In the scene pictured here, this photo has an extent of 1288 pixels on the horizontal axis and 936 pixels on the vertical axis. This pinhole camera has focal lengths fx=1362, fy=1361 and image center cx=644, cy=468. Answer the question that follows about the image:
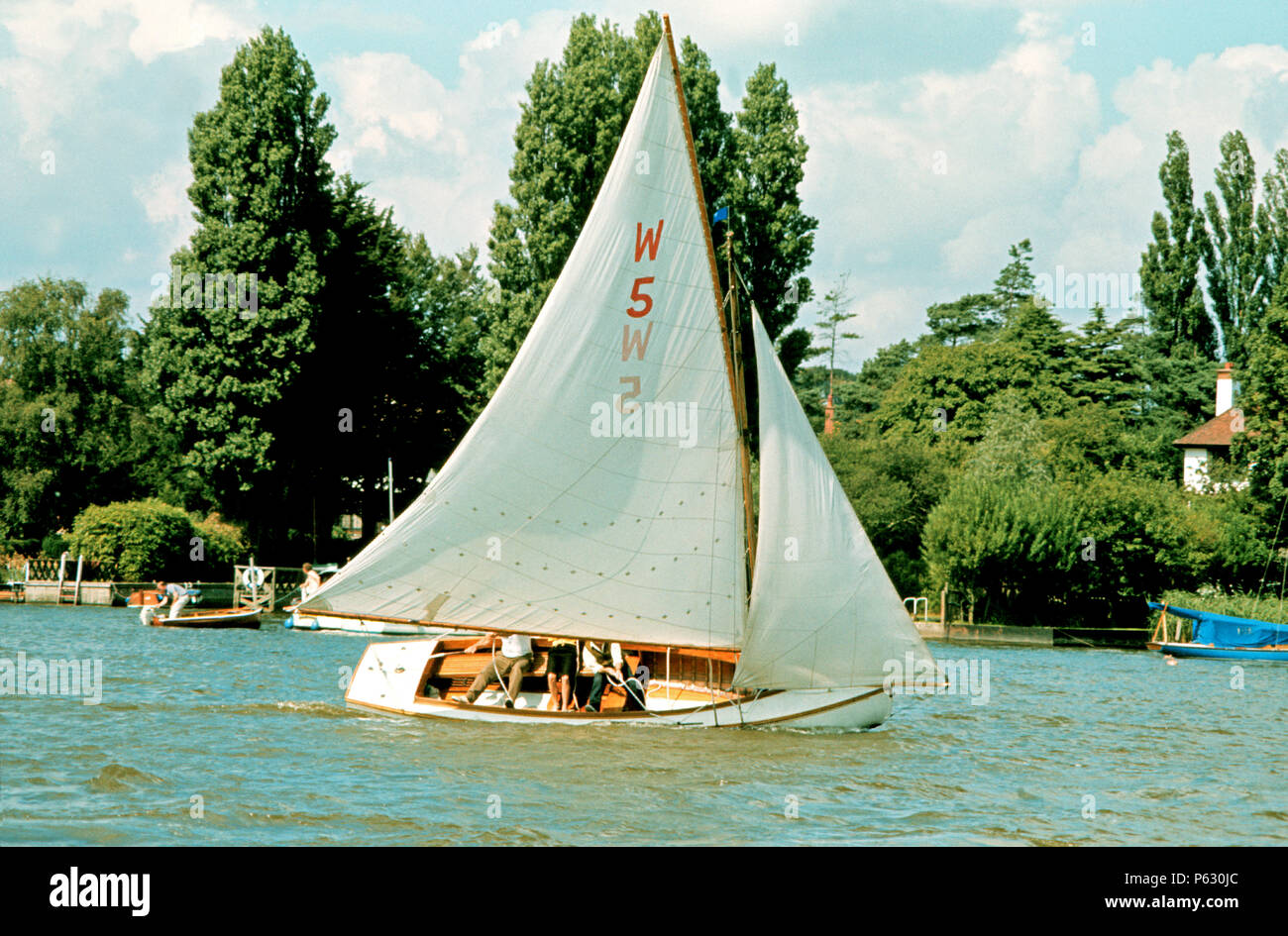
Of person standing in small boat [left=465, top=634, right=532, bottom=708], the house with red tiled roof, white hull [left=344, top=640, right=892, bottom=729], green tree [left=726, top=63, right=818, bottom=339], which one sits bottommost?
white hull [left=344, top=640, right=892, bottom=729]

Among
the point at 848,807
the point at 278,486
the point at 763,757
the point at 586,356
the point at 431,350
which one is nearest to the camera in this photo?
the point at 848,807

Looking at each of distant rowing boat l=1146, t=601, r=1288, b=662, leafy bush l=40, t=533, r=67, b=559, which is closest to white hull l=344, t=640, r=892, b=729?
distant rowing boat l=1146, t=601, r=1288, b=662

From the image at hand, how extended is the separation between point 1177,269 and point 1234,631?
35430mm

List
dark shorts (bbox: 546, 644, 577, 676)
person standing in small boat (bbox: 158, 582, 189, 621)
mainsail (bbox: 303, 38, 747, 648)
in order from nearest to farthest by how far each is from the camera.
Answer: mainsail (bbox: 303, 38, 747, 648), dark shorts (bbox: 546, 644, 577, 676), person standing in small boat (bbox: 158, 582, 189, 621)

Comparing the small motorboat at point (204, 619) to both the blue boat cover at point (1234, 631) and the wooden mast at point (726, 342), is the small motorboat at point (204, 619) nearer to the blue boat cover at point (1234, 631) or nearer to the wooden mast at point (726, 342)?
the wooden mast at point (726, 342)

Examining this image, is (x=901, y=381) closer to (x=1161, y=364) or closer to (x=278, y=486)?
(x=1161, y=364)

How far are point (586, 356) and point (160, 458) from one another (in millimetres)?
51417

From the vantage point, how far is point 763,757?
18.2m

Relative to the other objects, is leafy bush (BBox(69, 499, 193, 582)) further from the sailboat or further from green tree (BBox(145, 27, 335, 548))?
the sailboat

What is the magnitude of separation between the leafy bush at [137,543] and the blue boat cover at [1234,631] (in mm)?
36985

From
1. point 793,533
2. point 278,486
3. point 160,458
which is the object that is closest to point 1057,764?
point 793,533

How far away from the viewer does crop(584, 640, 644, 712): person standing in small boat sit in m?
20.0

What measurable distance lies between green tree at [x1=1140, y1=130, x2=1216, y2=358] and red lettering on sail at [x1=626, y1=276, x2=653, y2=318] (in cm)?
6190

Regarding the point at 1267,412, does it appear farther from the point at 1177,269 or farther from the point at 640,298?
the point at 640,298
